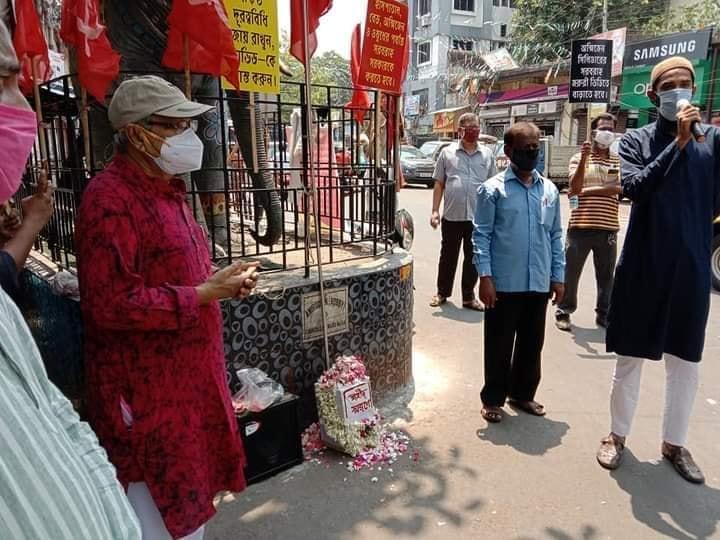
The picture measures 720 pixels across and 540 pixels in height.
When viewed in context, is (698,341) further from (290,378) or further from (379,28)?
(379,28)

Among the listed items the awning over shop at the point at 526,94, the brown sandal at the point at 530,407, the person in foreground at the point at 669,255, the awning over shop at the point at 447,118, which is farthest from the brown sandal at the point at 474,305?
the awning over shop at the point at 447,118

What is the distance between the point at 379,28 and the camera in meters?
3.69

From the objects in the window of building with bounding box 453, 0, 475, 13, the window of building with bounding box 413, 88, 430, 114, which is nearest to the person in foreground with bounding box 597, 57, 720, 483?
the window of building with bounding box 413, 88, 430, 114

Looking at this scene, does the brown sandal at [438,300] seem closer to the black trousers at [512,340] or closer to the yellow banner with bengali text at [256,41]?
the black trousers at [512,340]

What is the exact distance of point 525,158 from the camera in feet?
10.7

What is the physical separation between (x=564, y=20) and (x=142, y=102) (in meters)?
28.6

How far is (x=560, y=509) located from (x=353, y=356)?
136cm

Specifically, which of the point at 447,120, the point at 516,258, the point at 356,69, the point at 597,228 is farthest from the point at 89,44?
the point at 447,120

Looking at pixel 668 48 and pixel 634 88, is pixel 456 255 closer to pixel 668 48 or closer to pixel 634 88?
pixel 668 48

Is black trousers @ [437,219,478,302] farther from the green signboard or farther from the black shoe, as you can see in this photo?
the green signboard

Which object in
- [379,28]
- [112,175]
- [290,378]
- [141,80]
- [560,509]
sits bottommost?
[560,509]

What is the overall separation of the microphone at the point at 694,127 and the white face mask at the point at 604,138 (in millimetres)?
2450

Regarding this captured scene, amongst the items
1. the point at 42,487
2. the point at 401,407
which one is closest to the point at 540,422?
the point at 401,407

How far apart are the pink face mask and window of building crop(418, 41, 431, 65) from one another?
122ft
